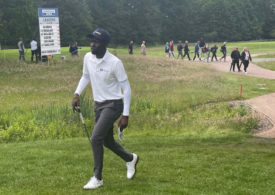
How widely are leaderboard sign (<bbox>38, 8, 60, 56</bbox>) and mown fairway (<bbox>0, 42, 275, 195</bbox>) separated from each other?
5405 millimetres

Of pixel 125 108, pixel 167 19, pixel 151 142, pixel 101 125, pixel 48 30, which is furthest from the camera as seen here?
pixel 167 19

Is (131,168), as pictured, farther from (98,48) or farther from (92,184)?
(98,48)

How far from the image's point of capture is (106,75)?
5.30 m

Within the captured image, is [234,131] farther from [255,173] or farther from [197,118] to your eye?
[255,173]

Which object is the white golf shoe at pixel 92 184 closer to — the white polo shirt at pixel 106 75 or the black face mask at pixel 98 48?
the white polo shirt at pixel 106 75

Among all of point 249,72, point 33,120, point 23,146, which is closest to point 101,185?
point 23,146

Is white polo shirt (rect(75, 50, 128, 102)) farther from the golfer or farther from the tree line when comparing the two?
the tree line

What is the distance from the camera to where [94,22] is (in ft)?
276

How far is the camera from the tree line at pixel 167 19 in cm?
7531

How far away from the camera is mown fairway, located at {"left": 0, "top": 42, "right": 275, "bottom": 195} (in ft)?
19.0

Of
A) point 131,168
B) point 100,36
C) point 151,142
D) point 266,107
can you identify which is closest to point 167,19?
point 266,107

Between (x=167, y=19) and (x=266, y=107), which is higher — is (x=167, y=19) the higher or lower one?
the higher one

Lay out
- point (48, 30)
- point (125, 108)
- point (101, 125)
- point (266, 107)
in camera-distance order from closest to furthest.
→ point (101, 125), point (125, 108), point (266, 107), point (48, 30)

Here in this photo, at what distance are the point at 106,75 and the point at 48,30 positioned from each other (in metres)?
22.9
